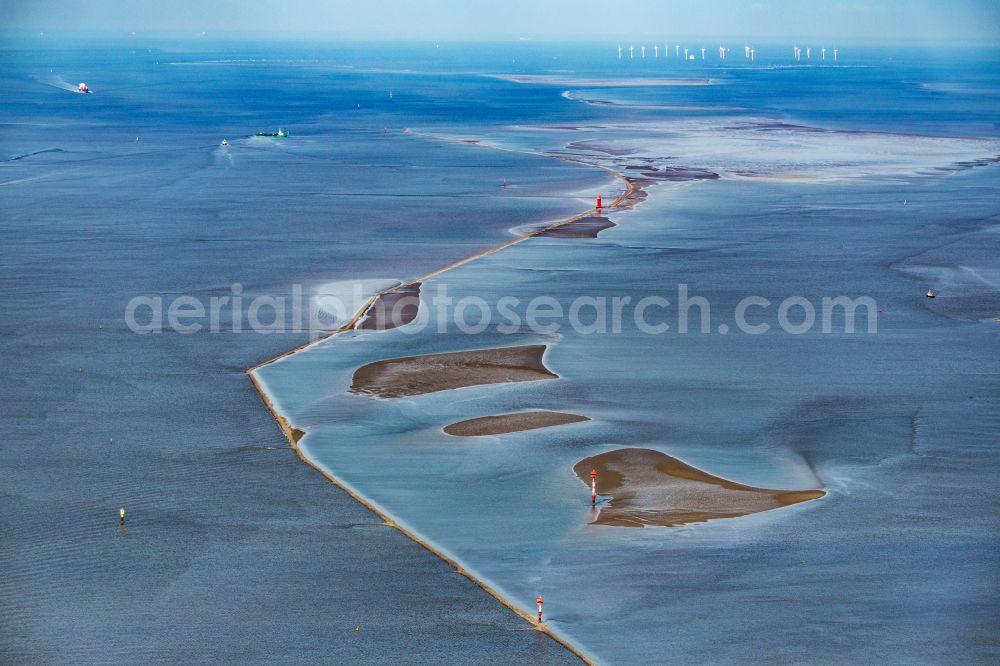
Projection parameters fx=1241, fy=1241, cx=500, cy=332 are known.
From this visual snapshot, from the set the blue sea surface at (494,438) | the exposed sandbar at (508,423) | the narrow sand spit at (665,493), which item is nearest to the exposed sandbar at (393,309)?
the blue sea surface at (494,438)

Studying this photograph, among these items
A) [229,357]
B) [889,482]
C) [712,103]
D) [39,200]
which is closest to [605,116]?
[712,103]

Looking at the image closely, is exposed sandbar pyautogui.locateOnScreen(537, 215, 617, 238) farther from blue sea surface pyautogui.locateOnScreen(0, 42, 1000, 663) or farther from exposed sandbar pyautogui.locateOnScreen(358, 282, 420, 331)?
exposed sandbar pyautogui.locateOnScreen(358, 282, 420, 331)

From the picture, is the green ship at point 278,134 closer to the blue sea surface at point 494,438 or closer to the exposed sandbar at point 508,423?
the blue sea surface at point 494,438

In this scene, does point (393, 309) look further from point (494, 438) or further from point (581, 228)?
point (581, 228)

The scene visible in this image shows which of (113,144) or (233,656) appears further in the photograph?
(113,144)

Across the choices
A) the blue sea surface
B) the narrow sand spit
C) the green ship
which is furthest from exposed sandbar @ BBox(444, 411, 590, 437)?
the green ship

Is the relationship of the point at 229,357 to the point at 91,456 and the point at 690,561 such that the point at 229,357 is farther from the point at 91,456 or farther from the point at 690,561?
the point at 690,561
